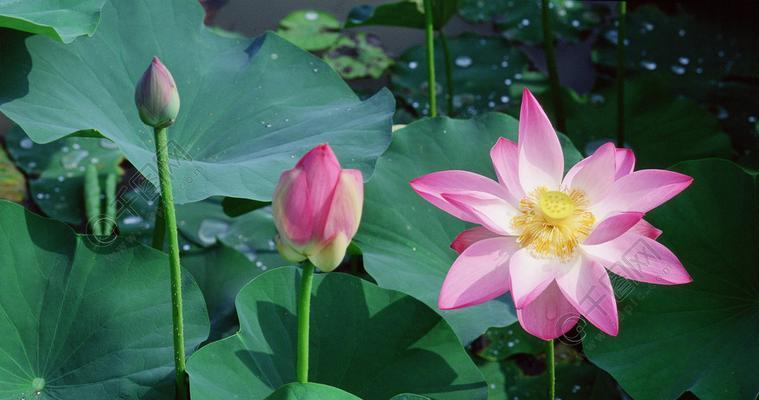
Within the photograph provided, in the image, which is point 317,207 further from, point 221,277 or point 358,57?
point 358,57

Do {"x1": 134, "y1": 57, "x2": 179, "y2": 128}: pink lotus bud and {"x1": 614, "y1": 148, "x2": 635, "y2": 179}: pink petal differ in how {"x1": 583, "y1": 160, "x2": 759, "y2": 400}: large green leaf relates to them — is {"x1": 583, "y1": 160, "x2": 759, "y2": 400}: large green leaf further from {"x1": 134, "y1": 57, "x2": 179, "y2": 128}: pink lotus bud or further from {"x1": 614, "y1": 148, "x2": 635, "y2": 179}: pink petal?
{"x1": 134, "y1": 57, "x2": 179, "y2": 128}: pink lotus bud

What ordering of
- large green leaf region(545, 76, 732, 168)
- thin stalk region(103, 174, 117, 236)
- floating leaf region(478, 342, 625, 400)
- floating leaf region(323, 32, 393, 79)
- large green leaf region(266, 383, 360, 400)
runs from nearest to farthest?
1. large green leaf region(266, 383, 360, 400)
2. floating leaf region(478, 342, 625, 400)
3. thin stalk region(103, 174, 117, 236)
4. large green leaf region(545, 76, 732, 168)
5. floating leaf region(323, 32, 393, 79)

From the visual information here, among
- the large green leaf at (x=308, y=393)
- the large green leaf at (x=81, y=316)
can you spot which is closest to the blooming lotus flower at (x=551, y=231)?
the large green leaf at (x=308, y=393)

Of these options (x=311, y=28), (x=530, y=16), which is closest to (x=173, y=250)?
(x=311, y=28)

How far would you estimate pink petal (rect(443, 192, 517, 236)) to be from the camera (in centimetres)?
96

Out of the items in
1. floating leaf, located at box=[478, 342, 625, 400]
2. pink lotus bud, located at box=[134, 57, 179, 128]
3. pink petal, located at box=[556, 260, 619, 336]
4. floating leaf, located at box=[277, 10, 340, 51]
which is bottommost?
floating leaf, located at box=[478, 342, 625, 400]

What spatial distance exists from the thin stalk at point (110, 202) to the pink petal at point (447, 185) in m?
0.90

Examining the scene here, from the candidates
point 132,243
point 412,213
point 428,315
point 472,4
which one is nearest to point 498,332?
point 412,213

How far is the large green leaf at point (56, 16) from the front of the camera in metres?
1.18

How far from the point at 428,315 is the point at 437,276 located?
0.12 meters

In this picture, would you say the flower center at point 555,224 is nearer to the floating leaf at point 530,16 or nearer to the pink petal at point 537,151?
the pink petal at point 537,151

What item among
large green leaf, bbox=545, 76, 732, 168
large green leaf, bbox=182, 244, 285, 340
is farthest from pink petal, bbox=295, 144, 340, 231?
large green leaf, bbox=545, 76, 732, 168

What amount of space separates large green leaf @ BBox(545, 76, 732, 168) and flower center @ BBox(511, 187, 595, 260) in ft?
3.05

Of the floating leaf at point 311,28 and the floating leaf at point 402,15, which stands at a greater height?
the floating leaf at point 402,15
